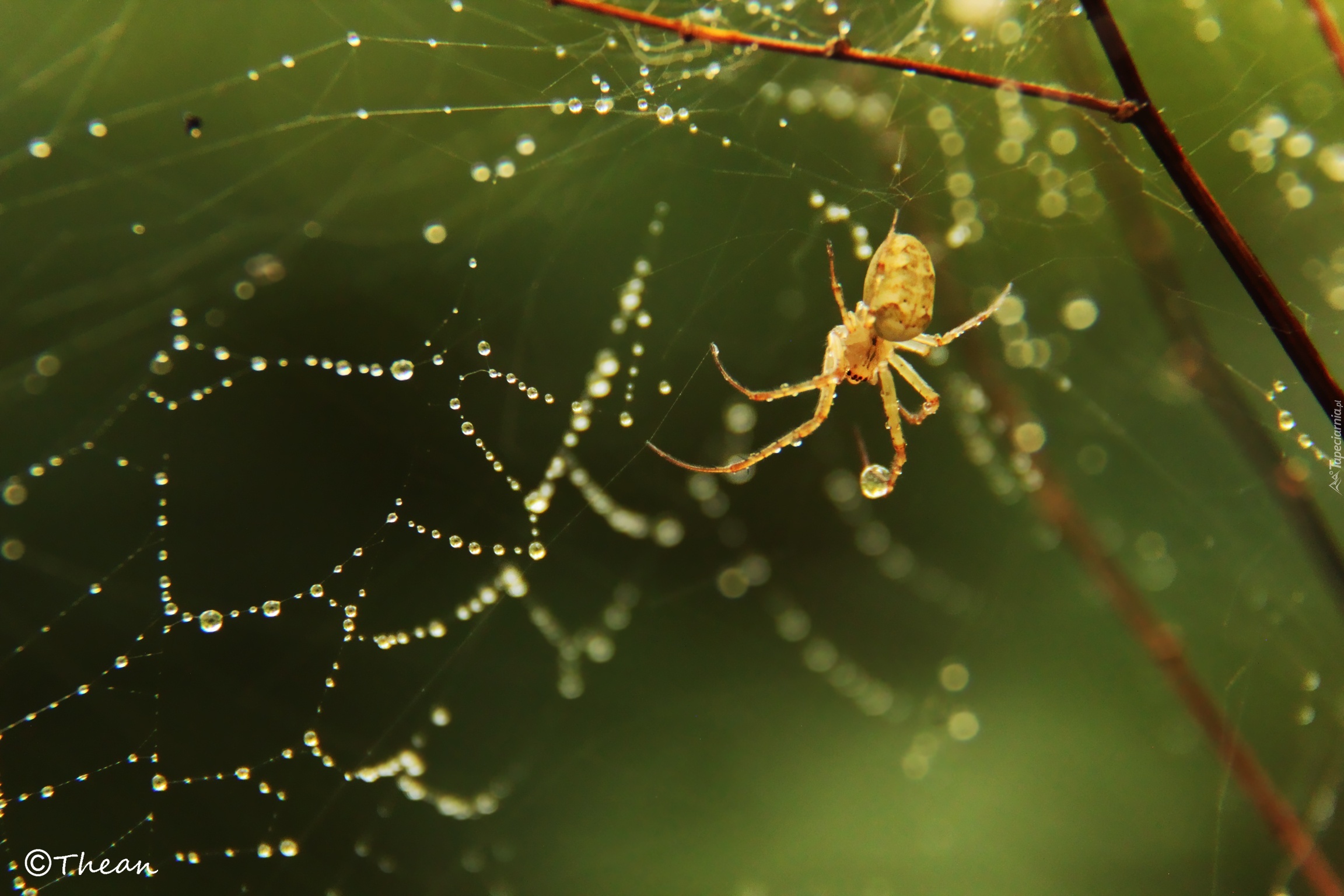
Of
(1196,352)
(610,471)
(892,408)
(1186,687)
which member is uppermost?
(610,471)

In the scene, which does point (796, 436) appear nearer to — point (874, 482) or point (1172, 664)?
point (874, 482)

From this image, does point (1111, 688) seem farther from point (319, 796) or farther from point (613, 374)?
point (319, 796)

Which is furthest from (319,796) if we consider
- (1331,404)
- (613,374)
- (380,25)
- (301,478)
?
(1331,404)

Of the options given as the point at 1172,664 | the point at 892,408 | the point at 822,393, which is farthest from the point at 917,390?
the point at 1172,664

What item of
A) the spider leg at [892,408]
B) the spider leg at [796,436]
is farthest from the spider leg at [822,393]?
the spider leg at [892,408]

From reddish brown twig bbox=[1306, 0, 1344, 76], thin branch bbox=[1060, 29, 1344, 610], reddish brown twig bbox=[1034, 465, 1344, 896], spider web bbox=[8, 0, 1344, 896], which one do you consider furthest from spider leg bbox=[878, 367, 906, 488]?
reddish brown twig bbox=[1306, 0, 1344, 76]

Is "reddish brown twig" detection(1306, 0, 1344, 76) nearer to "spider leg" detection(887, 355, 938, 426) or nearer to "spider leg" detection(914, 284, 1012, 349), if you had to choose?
"spider leg" detection(914, 284, 1012, 349)

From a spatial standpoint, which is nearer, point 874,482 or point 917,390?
point 874,482
